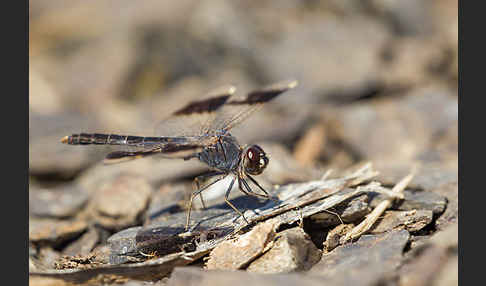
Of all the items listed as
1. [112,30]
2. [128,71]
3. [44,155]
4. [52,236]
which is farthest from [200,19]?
[52,236]

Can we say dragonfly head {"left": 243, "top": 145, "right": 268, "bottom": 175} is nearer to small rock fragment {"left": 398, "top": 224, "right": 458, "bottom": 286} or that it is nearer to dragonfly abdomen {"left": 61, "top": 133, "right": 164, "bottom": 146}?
dragonfly abdomen {"left": 61, "top": 133, "right": 164, "bottom": 146}

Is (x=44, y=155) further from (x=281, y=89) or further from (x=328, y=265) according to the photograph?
(x=328, y=265)

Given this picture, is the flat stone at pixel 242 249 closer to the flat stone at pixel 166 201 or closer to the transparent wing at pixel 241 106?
the flat stone at pixel 166 201

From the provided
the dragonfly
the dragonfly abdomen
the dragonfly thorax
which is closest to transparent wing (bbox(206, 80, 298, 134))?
the dragonfly

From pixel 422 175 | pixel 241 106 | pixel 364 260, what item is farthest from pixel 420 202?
pixel 241 106

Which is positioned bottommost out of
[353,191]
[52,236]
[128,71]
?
[52,236]

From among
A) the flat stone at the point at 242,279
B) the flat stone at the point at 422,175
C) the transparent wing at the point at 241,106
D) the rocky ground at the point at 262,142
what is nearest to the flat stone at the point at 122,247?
the rocky ground at the point at 262,142
